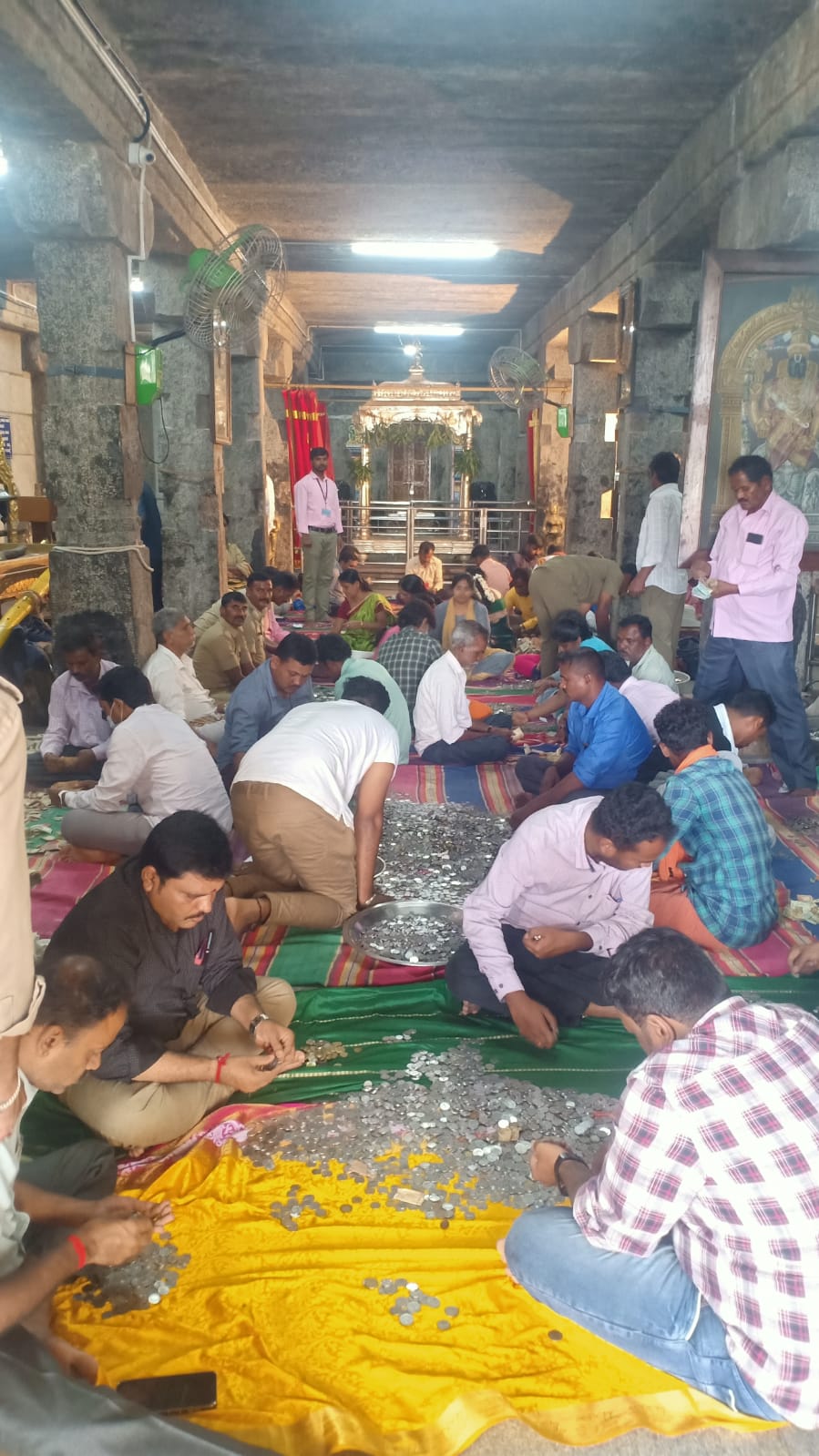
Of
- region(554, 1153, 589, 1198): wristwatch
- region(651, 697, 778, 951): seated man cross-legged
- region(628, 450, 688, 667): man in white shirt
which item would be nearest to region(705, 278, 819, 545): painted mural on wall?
region(628, 450, 688, 667): man in white shirt

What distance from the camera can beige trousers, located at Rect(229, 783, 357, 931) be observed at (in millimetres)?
3613

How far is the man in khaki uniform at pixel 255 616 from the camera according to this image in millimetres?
6891

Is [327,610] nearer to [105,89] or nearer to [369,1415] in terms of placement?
[105,89]

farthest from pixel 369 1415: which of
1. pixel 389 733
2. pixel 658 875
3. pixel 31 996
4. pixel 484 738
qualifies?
pixel 484 738

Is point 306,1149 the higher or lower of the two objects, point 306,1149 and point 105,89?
the lower

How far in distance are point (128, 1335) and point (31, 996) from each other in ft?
2.82

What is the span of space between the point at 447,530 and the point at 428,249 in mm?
7083

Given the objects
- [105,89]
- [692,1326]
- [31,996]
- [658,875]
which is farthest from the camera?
[105,89]

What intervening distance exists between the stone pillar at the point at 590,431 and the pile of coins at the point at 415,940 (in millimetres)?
8380

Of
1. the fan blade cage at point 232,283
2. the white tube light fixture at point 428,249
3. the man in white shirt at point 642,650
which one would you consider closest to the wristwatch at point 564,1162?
the man in white shirt at point 642,650

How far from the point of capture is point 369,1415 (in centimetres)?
182

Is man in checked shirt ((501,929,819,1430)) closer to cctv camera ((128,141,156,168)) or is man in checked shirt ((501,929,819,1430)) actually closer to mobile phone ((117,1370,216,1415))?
mobile phone ((117,1370,216,1415))

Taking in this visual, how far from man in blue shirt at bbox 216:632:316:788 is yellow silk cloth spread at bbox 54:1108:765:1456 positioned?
2673mm

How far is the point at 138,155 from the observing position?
5805mm
